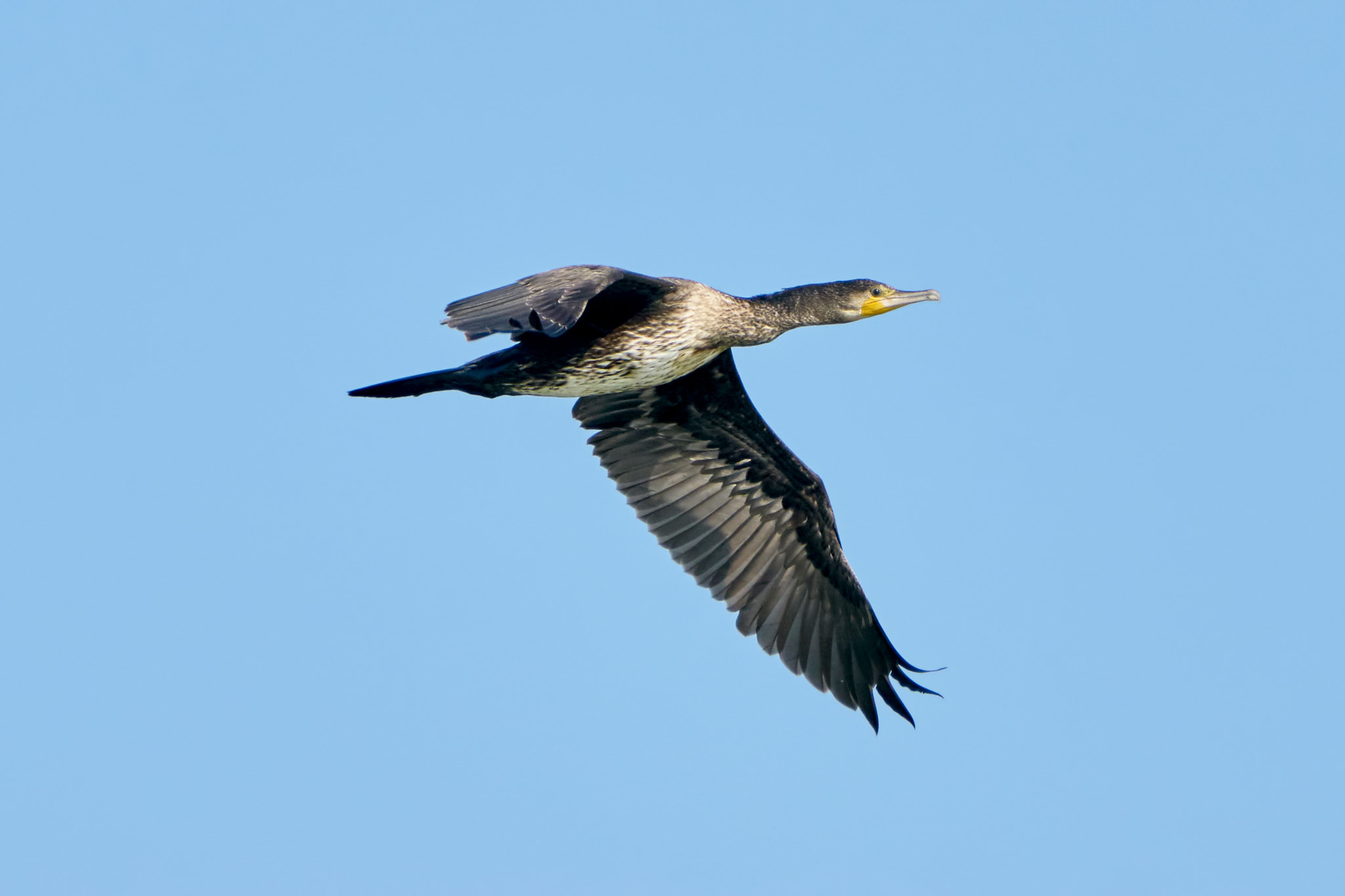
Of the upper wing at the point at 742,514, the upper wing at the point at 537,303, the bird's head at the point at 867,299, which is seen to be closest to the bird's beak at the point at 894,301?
the bird's head at the point at 867,299

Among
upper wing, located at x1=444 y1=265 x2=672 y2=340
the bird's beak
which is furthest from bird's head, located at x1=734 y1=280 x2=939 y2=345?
upper wing, located at x1=444 y1=265 x2=672 y2=340

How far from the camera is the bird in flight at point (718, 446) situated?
12094mm

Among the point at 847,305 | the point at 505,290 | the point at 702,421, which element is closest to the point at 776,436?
the point at 702,421

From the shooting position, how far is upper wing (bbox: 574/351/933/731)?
44.3 feet

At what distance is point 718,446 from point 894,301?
7.39 ft

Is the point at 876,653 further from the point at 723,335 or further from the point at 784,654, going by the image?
the point at 723,335

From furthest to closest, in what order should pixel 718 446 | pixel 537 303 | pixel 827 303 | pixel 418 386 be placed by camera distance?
pixel 718 446 → pixel 827 303 → pixel 418 386 → pixel 537 303

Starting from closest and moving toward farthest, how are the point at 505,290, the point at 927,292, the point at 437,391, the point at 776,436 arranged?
the point at 505,290, the point at 437,391, the point at 927,292, the point at 776,436

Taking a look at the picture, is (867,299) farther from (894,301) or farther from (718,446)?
(718,446)

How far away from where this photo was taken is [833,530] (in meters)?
13.9

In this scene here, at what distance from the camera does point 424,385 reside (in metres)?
11.8

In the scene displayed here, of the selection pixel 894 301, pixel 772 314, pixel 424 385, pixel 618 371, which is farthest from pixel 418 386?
pixel 894 301

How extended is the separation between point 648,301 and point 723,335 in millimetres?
779

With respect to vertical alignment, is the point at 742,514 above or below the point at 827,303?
below
